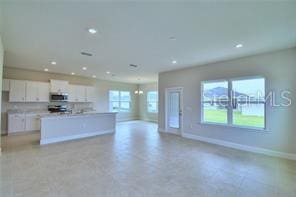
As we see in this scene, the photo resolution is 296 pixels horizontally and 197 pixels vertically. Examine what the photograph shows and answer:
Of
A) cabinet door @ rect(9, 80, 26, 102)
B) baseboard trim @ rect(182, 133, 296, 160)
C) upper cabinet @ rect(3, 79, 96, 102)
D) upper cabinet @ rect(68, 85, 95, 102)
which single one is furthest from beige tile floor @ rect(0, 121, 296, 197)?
upper cabinet @ rect(68, 85, 95, 102)

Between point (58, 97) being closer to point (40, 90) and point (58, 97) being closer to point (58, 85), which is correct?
point (58, 85)

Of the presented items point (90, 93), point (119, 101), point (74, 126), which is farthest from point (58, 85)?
point (119, 101)

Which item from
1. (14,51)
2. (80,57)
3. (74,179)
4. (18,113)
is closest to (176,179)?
(74,179)

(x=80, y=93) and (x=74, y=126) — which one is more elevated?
(x=80, y=93)

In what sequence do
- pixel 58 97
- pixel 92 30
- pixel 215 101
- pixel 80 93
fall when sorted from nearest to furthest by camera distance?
1. pixel 92 30
2. pixel 215 101
3. pixel 58 97
4. pixel 80 93

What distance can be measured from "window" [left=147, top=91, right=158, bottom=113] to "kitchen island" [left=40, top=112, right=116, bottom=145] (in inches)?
172

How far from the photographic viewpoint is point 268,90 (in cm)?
473

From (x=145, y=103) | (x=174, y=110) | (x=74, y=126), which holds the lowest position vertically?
(x=74, y=126)

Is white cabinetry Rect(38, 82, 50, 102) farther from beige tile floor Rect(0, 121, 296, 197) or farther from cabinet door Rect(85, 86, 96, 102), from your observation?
beige tile floor Rect(0, 121, 296, 197)

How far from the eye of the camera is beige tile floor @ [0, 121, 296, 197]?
2734 millimetres

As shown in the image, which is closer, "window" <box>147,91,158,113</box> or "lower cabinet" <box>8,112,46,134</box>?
"lower cabinet" <box>8,112,46,134</box>

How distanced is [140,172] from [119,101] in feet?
28.5

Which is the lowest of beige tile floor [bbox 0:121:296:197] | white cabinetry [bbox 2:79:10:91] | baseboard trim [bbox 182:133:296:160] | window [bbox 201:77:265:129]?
beige tile floor [bbox 0:121:296:197]

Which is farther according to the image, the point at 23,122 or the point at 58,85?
the point at 58,85
